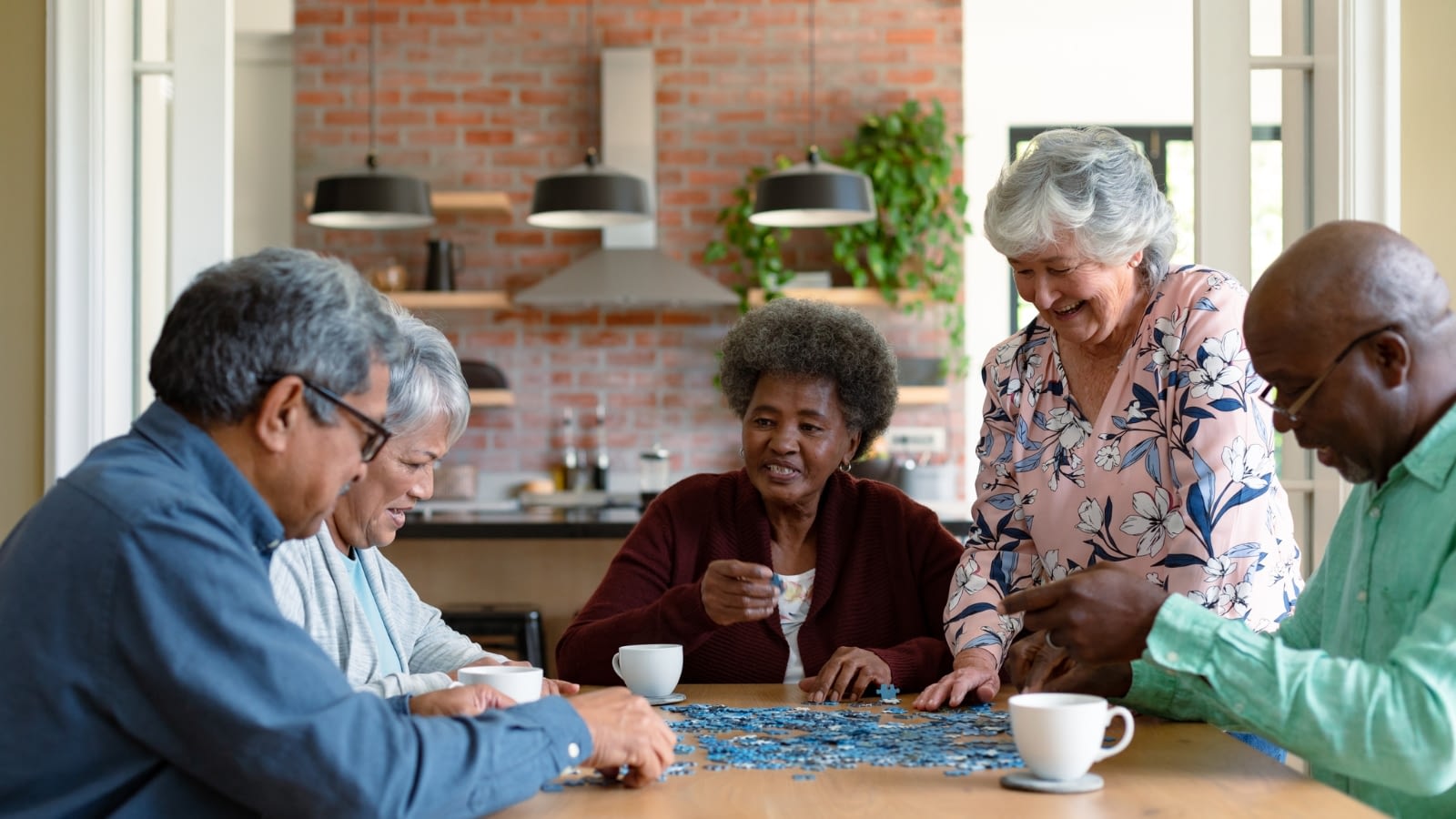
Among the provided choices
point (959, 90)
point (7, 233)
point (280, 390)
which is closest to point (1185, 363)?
point (280, 390)

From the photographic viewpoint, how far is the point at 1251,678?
1.37 meters

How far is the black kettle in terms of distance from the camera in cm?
701

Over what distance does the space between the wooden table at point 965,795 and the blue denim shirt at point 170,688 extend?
201mm

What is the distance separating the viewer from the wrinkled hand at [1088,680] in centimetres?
179

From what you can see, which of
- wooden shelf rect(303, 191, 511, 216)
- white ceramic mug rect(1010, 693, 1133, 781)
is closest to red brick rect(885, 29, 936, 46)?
wooden shelf rect(303, 191, 511, 216)

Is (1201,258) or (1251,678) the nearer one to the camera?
(1251,678)

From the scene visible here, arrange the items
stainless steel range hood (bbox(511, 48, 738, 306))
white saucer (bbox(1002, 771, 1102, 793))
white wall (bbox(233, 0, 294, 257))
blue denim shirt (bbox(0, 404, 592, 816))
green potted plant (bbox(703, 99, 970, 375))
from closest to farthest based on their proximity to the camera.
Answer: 1. blue denim shirt (bbox(0, 404, 592, 816))
2. white saucer (bbox(1002, 771, 1102, 793))
3. stainless steel range hood (bbox(511, 48, 738, 306))
4. green potted plant (bbox(703, 99, 970, 375))
5. white wall (bbox(233, 0, 294, 257))

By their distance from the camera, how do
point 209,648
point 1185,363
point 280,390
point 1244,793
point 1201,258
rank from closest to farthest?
point 209,648, point 280,390, point 1244,793, point 1185,363, point 1201,258

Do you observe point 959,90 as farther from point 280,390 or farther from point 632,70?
point 280,390

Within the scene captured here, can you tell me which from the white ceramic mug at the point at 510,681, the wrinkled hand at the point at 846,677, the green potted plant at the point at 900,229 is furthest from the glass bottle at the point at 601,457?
the white ceramic mug at the point at 510,681

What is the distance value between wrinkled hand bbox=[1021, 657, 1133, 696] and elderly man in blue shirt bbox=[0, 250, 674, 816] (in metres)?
0.75

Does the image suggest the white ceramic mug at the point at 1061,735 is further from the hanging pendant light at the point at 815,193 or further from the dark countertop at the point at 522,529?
the hanging pendant light at the point at 815,193

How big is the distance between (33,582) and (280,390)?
26cm

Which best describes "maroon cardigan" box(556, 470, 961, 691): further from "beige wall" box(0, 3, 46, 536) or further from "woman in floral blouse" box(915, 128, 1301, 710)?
"beige wall" box(0, 3, 46, 536)
